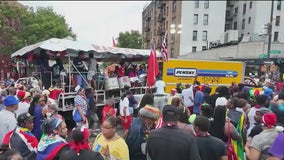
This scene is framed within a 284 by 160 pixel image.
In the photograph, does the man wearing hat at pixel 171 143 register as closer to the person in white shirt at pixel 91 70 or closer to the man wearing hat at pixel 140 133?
the man wearing hat at pixel 140 133

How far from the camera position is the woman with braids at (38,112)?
18.4 feet

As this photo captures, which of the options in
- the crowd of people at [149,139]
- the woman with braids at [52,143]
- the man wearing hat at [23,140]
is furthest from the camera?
the man wearing hat at [23,140]

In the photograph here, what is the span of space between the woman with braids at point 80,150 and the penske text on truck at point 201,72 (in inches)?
458

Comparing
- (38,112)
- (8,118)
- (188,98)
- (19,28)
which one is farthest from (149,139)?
(19,28)

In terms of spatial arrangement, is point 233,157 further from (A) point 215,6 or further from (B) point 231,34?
(A) point 215,6

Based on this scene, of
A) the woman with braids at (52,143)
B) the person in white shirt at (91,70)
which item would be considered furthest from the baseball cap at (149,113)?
the person in white shirt at (91,70)

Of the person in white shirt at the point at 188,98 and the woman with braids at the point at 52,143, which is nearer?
the woman with braids at the point at 52,143

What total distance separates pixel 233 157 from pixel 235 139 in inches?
12.8

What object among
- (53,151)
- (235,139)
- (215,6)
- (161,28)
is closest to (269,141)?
(235,139)

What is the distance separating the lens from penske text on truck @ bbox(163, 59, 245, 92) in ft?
47.9

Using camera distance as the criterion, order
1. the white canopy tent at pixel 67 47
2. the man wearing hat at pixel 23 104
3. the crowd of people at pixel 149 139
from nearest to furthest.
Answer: the crowd of people at pixel 149 139 < the man wearing hat at pixel 23 104 < the white canopy tent at pixel 67 47

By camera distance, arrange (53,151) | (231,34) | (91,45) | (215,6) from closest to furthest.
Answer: (53,151) < (91,45) < (231,34) < (215,6)

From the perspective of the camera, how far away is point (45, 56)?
37.4 feet

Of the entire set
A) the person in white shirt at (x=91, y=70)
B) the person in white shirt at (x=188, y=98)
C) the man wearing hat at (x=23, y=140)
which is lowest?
the person in white shirt at (x=188, y=98)
